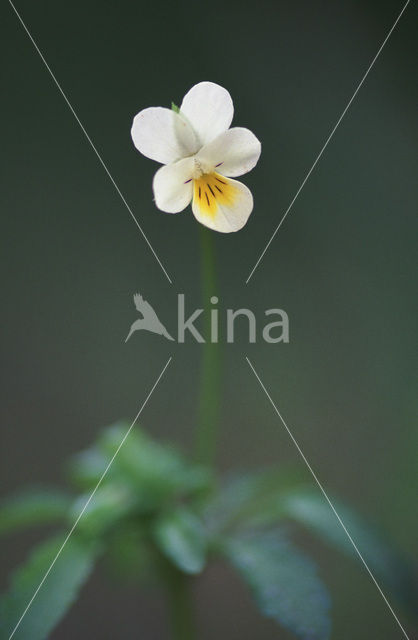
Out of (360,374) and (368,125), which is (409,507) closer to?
(360,374)

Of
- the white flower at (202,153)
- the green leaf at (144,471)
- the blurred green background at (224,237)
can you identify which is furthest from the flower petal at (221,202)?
the blurred green background at (224,237)

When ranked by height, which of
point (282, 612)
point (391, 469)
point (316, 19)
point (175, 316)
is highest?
point (316, 19)

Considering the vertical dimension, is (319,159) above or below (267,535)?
above

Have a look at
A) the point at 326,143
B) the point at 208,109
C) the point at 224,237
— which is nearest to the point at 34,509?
the point at 208,109

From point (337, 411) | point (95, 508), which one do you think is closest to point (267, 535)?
point (95, 508)

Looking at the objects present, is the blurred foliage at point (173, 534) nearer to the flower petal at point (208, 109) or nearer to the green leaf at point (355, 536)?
the green leaf at point (355, 536)

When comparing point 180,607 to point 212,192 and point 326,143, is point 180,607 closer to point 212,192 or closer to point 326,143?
point 212,192

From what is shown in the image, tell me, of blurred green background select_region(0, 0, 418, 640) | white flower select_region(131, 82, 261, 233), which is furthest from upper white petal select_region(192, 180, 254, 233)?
blurred green background select_region(0, 0, 418, 640)
